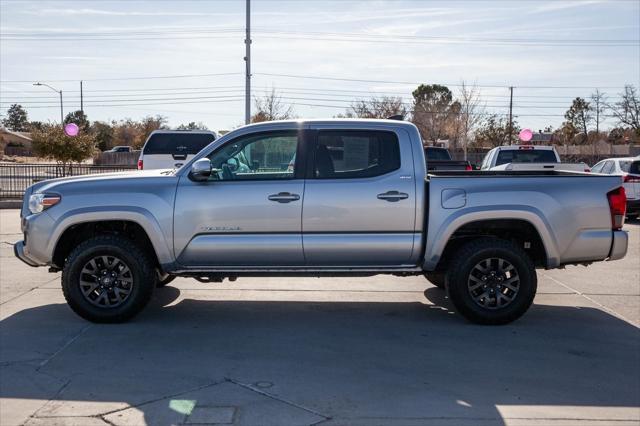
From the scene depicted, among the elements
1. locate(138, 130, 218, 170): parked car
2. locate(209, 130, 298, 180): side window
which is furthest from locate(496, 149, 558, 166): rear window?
locate(209, 130, 298, 180): side window

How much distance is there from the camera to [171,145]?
51.1 feet

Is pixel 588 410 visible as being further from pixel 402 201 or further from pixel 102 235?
pixel 102 235

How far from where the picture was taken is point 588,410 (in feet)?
16.8

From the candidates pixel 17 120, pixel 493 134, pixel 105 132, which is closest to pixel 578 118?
pixel 493 134

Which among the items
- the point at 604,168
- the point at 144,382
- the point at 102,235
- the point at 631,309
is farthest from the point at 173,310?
the point at 604,168

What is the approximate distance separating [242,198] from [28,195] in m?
2.30

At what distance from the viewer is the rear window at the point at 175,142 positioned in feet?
50.8

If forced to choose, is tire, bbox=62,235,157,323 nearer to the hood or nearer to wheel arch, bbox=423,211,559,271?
the hood

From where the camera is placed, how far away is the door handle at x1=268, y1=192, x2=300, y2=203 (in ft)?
23.4

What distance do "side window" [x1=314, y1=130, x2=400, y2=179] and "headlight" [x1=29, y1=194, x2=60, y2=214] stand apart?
2.66 meters

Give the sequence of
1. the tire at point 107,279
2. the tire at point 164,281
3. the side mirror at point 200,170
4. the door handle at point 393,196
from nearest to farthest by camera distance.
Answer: the side mirror at point 200,170 < the door handle at point 393,196 < the tire at point 107,279 < the tire at point 164,281

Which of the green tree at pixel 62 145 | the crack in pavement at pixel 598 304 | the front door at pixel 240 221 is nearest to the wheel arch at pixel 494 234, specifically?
the crack in pavement at pixel 598 304

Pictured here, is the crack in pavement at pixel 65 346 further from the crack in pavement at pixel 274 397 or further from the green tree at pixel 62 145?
the green tree at pixel 62 145

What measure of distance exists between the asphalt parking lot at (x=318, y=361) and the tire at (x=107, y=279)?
0.57ft
